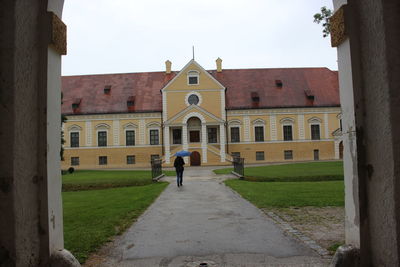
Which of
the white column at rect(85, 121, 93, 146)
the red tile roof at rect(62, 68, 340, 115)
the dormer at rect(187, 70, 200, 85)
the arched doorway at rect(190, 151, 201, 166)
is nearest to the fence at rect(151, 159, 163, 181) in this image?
the arched doorway at rect(190, 151, 201, 166)

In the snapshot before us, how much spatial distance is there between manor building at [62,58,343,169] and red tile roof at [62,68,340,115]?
4.8 inches

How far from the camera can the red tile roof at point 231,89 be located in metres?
38.2

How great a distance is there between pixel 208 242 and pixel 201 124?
101 feet

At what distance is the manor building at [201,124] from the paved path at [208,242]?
28.3m

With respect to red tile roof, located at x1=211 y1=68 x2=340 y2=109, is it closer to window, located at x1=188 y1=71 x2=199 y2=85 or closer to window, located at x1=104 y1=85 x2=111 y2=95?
window, located at x1=188 y1=71 x2=199 y2=85

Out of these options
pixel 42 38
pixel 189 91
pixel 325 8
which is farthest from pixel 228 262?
pixel 189 91

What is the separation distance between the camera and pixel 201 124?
35.7 meters

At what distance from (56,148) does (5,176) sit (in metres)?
0.70

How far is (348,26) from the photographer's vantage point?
3525mm

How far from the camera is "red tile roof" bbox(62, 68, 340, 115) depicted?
3825cm

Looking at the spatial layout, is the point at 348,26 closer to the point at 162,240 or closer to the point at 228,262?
the point at 228,262

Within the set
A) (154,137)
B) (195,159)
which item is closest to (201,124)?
(195,159)

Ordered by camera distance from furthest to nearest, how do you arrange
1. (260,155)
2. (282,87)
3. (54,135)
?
(282,87) < (260,155) < (54,135)

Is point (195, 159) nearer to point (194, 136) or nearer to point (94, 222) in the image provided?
point (194, 136)
